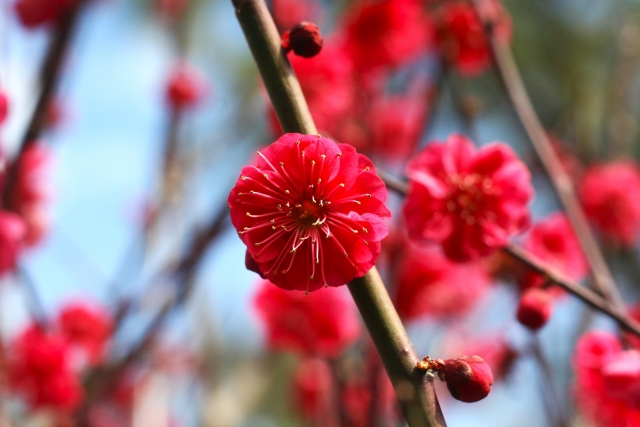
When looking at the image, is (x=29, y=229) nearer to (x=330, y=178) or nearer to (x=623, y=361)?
(x=330, y=178)

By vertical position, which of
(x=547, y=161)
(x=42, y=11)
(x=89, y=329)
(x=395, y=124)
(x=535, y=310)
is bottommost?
(x=535, y=310)

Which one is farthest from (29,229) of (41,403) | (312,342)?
(312,342)

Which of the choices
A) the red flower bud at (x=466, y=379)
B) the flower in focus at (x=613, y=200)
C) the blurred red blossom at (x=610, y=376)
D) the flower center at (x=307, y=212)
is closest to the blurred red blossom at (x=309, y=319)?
A: the blurred red blossom at (x=610, y=376)

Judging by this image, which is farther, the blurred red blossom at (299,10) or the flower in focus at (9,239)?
the blurred red blossom at (299,10)

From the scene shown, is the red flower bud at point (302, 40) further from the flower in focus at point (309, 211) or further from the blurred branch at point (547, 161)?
the blurred branch at point (547, 161)

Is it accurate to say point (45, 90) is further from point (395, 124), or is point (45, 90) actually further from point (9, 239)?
point (395, 124)

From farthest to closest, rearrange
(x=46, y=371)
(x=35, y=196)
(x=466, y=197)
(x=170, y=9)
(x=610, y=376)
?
1. (x=170, y=9)
2. (x=35, y=196)
3. (x=46, y=371)
4. (x=466, y=197)
5. (x=610, y=376)

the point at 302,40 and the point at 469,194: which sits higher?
the point at 469,194

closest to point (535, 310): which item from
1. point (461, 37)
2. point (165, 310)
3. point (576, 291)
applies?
point (576, 291)

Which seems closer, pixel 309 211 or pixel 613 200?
pixel 309 211
